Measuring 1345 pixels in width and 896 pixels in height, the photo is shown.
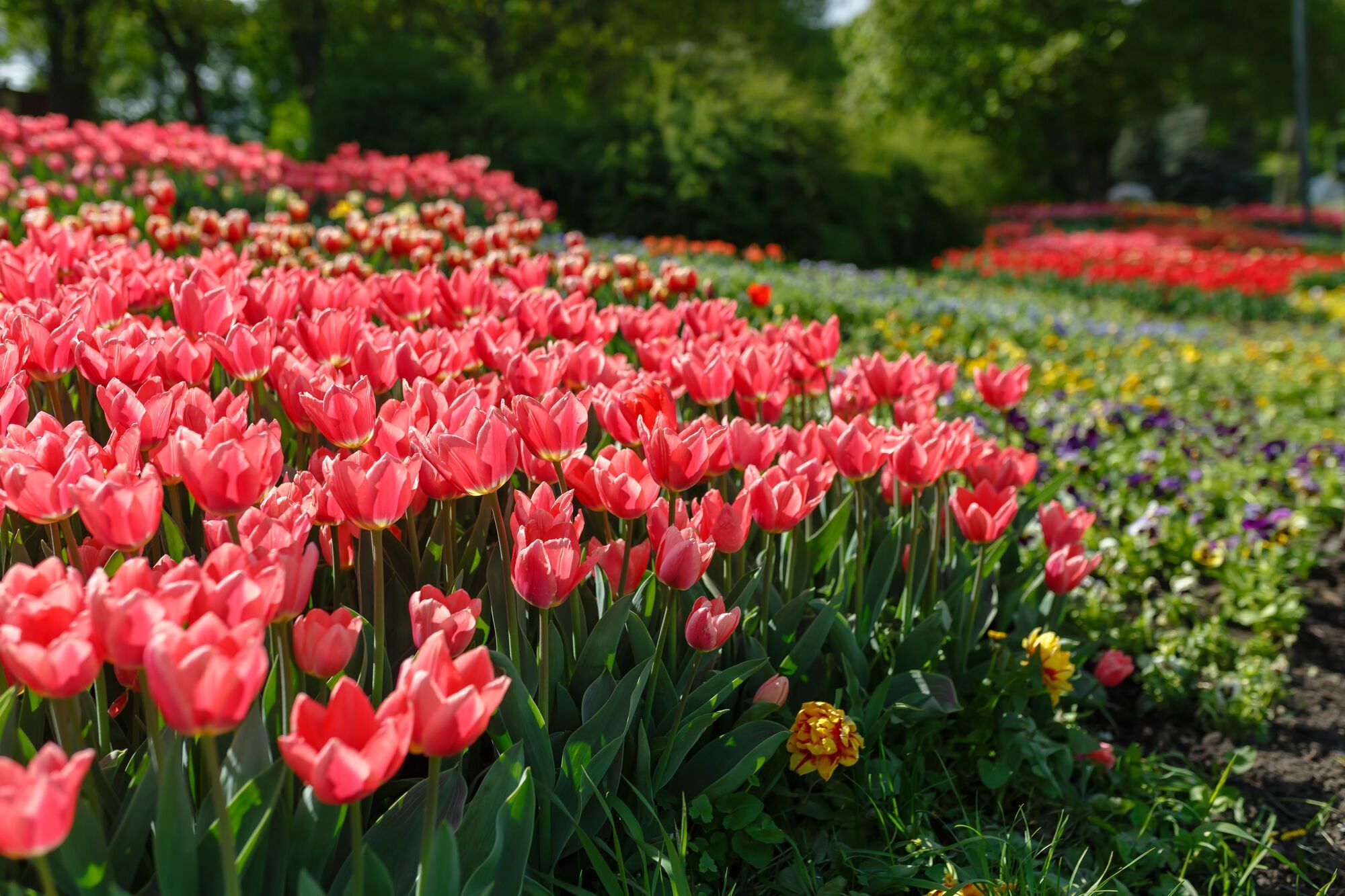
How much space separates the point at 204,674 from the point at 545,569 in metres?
0.50

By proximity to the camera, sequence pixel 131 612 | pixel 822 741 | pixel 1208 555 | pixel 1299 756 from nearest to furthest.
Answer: pixel 131 612, pixel 822 741, pixel 1299 756, pixel 1208 555

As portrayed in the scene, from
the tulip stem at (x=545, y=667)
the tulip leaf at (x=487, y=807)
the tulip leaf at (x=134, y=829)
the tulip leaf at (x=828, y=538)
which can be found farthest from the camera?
the tulip leaf at (x=828, y=538)

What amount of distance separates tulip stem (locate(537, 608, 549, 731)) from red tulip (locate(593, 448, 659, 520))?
0.67 ft

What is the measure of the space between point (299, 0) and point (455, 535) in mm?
20807

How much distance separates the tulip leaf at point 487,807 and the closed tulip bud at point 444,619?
172 mm

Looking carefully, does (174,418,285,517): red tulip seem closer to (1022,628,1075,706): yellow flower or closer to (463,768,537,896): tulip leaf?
(463,768,537,896): tulip leaf

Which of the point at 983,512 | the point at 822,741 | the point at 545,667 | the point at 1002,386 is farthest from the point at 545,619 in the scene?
the point at 1002,386

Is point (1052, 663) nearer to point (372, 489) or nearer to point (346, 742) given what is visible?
point (372, 489)

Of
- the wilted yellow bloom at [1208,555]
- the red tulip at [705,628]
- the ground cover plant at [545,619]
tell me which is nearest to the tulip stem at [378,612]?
the ground cover plant at [545,619]

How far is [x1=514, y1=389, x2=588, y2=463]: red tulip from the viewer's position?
163cm

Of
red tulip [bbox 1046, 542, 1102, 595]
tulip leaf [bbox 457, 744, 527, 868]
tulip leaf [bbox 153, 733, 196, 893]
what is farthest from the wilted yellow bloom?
tulip leaf [bbox 153, 733, 196, 893]

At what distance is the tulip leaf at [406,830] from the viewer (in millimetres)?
1251

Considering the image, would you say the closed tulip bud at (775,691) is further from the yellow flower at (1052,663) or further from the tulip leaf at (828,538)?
the yellow flower at (1052,663)

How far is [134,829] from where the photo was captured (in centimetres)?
117
